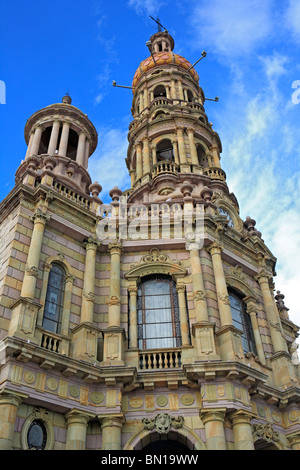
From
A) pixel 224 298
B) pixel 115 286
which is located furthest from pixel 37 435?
pixel 224 298

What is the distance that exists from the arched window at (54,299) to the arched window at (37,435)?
340 centimetres

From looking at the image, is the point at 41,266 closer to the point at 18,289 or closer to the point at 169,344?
the point at 18,289

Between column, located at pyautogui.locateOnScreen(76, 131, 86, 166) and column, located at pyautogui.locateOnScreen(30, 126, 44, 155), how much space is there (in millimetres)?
2297

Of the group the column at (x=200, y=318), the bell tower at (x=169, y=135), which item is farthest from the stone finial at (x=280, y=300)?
the column at (x=200, y=318)

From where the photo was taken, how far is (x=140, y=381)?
51.6ft

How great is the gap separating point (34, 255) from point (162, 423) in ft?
24.2

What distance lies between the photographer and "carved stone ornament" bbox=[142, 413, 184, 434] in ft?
49.5

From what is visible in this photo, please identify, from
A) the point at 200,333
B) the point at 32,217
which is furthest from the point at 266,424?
the point at 32,217

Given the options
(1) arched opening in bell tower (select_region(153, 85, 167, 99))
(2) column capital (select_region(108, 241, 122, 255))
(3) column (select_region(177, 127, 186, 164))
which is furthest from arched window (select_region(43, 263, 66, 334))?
(1) arched opening in bell tower (select_region(153, 85, 167, 99))

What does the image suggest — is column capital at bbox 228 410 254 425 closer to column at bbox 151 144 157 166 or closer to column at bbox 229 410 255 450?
column at bbox 229 410 255 450

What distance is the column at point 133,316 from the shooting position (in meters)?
17.3

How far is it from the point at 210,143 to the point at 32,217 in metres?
17.1

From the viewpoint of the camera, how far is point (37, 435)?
45.7 ft

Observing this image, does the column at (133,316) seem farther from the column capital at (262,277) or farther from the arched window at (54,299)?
the column capital at (262,277)
